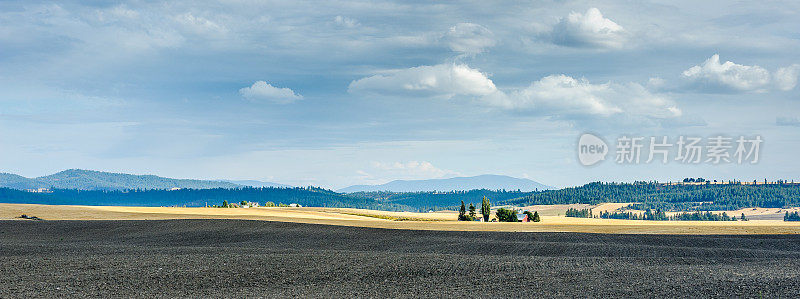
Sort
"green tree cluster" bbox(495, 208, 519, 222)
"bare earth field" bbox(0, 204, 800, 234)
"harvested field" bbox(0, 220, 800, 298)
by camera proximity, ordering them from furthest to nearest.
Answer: "green tree cluster" bbox(495, 208, 519, 222)
"bare earth field" bbox(0, 204, 800, 234)
"harvested field" bbox(0, 220, 800, 298)

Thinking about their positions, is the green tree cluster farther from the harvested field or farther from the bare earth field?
the harvested field

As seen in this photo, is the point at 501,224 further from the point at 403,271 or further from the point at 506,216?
the point at 506,216

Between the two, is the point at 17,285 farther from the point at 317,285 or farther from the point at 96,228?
the point at 96,228

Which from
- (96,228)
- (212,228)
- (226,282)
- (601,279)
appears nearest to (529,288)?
(601,279)

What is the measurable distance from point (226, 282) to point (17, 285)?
7469 millimetres

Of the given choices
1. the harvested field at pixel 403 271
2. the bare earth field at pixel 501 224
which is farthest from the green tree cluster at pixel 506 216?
the harvested field at pixel 403 271

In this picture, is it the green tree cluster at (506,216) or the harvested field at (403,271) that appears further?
the green tree cluster at (506,216)

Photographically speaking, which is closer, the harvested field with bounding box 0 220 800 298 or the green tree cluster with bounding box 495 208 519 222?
the harvested field with bounding box 0 220 800 298

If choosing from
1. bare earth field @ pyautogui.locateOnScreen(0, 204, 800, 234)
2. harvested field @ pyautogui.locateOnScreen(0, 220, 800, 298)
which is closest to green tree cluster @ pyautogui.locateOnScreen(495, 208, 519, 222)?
bare earth field @ pyautogui.locateOnScreen(0, 204, 800, 234)

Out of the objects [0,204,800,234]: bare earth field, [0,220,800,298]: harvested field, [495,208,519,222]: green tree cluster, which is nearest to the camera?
[0,220,800,298]: harvested field

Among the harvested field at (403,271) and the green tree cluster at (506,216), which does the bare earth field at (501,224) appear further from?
the green tree cluster at (506,216)

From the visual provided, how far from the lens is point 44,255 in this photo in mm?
33656

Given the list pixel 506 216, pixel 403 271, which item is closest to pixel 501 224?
pixel 403 271

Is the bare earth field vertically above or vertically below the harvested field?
above
